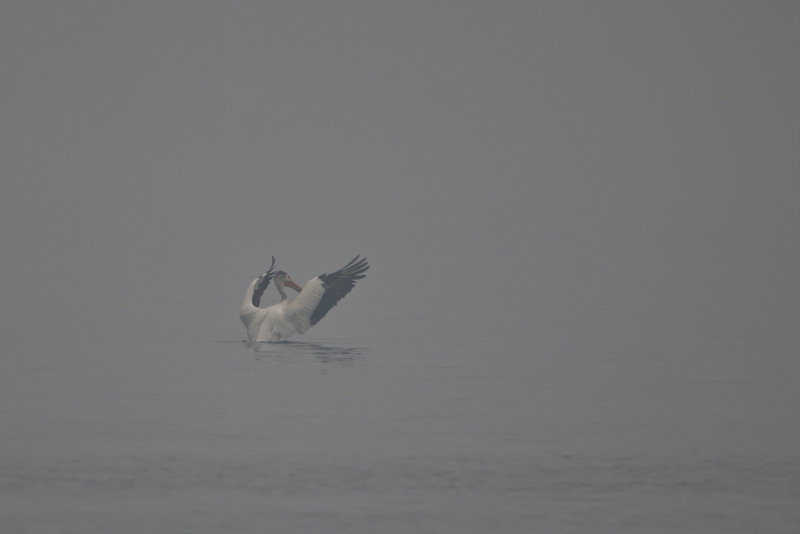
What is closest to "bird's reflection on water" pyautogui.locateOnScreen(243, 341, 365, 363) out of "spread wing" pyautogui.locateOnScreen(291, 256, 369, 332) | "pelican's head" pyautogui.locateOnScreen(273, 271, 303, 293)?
"spread wing" pyautogui.locateOnScreen(291, 256, 369, 332)

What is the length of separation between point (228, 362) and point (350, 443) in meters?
6.48

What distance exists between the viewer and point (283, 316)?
25.5 m

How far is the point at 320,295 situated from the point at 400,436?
6527 millimetres

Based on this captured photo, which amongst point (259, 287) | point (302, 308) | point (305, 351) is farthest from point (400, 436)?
point (259, 287)

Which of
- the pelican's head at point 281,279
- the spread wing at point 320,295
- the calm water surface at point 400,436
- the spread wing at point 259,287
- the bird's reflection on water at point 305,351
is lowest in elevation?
the calm water surface at point 400,436

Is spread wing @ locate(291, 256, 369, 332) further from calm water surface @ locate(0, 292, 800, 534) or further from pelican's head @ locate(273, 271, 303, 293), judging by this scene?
pelican's head @ locate(273, 271, 303, 293)

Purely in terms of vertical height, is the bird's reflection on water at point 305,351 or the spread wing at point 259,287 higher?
the spread wing at point 259,287

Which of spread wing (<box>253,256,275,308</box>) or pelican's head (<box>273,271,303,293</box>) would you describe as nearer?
spread wing (<box>253,256,275,308</box>)

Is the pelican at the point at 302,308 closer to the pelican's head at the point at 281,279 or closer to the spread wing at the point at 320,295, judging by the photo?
the spread wing at the point at 320,295

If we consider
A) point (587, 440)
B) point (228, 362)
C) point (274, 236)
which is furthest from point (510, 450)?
point (274, 236)

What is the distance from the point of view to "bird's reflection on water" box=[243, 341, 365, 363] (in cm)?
2509

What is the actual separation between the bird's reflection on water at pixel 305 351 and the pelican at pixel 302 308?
16cm

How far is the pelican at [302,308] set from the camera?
83.0 feet

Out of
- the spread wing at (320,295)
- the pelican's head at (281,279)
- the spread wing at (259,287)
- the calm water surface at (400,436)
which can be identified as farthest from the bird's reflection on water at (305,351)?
the pelican's head at (281,279)
